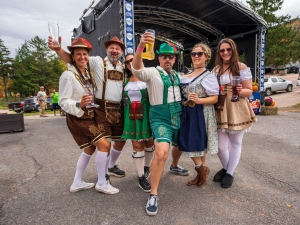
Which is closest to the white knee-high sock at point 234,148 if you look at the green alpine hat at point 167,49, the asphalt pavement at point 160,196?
the asphalt pavement at point 160,196

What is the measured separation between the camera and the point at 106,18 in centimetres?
770

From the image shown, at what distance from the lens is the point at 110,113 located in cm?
251

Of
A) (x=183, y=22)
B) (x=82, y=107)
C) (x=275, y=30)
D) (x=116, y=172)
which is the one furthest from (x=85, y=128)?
(x=275, y=30)

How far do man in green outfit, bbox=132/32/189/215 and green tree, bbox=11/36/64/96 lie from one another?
38462 millimetres

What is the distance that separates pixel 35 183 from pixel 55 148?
1.89 metres

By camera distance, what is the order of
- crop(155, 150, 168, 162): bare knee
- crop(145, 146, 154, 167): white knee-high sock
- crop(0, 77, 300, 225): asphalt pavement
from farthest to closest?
1. crop(145, 146, 154, 167): white knee-high sock
2. crop(155, 150, 168, 162): bare knee
3. crop(0, 77, 300, 225): asphalt pavement

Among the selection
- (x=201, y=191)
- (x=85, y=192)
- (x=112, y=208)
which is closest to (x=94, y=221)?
(x=112, y=208)

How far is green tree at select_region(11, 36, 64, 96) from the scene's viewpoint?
35219 mm

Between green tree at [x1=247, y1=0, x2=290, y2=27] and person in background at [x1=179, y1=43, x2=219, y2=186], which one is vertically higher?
green tree at [x1=247, y1=0, x2=290, y2=27]

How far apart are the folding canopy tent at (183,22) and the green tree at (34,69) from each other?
28682 millimetres

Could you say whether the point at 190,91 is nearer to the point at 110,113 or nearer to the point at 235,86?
the point at 235,86

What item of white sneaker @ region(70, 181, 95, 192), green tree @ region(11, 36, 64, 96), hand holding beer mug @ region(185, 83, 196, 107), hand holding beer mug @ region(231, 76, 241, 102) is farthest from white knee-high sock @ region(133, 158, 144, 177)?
green tree @ region(11, 36, 64, 96)

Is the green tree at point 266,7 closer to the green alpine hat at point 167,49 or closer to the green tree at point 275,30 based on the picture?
the green tree at point 275,30

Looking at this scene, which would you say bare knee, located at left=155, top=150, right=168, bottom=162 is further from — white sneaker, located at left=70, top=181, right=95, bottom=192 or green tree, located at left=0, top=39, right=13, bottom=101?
green tree, located at left=0, top=39, right=13, bottom=101
